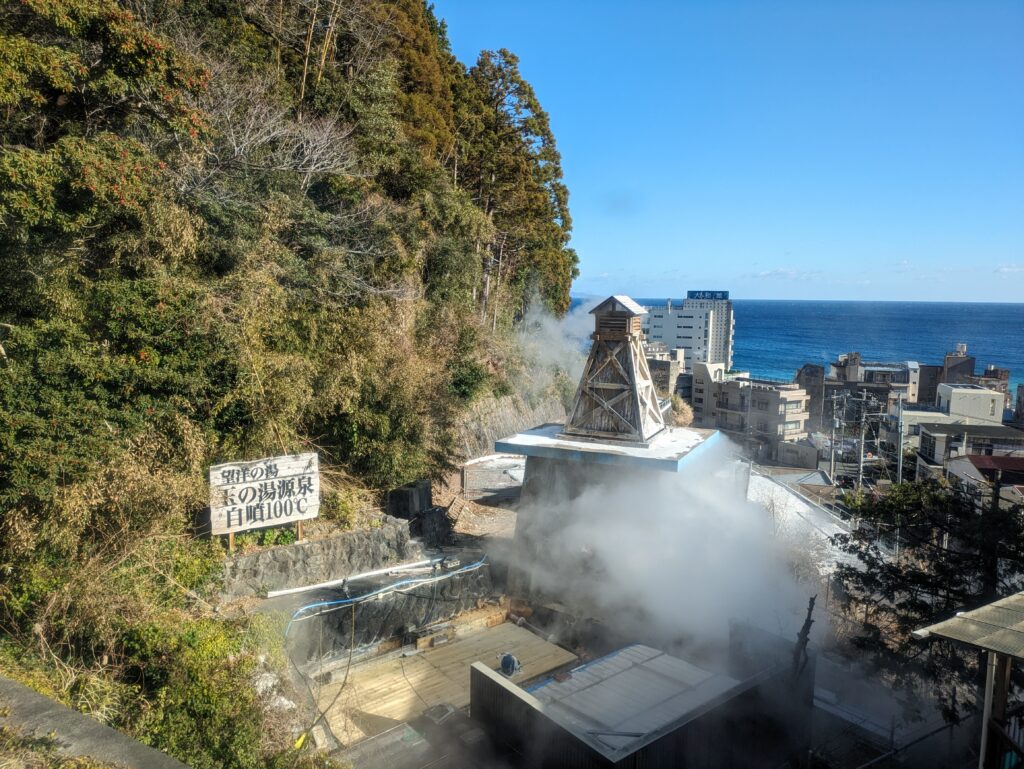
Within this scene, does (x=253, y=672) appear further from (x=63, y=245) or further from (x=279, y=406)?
(x=63, y=245)

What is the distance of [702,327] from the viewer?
309ft

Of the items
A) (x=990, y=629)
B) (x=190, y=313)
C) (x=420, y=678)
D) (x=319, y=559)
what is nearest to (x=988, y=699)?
(x=990, y=629)

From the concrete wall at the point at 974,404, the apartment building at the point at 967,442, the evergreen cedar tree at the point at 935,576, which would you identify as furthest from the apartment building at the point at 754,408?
the evergreen cedar tree at the point at 935,576

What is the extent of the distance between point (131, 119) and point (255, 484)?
6461 millimetres

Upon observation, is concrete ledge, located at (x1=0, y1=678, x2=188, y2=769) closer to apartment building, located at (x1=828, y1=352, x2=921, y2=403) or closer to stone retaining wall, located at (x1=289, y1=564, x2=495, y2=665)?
stone retaining wall, located at (x1=289, y1=564, x2=495, y2=665)

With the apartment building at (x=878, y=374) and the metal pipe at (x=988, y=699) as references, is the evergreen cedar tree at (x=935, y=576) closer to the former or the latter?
the metal pipe at (x=988, y=699)

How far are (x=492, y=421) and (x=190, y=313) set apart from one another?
12.6 meters

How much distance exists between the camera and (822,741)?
9469 mm

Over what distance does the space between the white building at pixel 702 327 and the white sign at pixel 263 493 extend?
83.5 metres

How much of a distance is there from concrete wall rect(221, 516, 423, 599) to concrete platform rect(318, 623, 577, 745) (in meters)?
1.95

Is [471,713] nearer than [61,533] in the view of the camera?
No

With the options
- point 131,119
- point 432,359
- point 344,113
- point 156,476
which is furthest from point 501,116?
point 156,476

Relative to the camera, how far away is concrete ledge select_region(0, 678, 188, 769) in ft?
14.3

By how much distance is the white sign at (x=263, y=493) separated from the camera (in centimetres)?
1065
